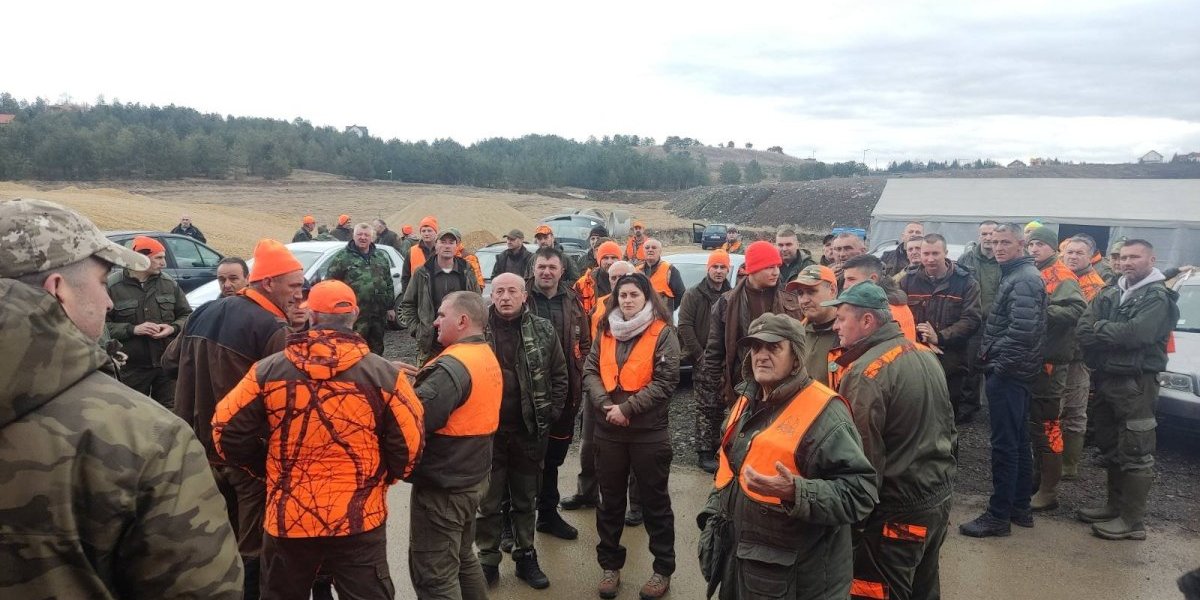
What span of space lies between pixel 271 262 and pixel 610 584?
8.78 feet

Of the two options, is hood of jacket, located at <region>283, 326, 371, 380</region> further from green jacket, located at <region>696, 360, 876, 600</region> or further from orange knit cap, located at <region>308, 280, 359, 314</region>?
green jacket, located at <region>696, 360, 876, 600</region>

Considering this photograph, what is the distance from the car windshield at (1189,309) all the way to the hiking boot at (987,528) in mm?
3807

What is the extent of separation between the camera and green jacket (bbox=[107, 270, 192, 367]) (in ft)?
17.3

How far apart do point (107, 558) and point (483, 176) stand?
228ft

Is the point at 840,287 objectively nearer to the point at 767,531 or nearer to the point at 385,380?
the point at 767,531

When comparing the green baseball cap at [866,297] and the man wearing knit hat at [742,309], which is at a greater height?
the green baseball cap at [866,297]

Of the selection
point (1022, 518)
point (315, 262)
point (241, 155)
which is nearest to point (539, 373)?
point (1022, 518)

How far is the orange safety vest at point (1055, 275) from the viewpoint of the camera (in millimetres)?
5312

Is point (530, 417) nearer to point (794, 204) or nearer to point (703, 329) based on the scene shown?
point (703, 329)

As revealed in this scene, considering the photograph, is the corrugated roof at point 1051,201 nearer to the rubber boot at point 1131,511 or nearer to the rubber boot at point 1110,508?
the rubber boot at point 1110,508

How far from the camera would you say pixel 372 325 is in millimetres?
7566

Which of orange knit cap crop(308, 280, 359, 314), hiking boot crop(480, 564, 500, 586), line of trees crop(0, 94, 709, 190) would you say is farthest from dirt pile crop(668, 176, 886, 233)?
orange knit cap crop(308, 280, 359, 314)

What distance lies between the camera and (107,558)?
150 centimetres

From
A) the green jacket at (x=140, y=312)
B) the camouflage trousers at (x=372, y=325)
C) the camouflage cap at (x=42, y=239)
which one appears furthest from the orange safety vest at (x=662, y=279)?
the camouflage cap at (x=42, y=239)
